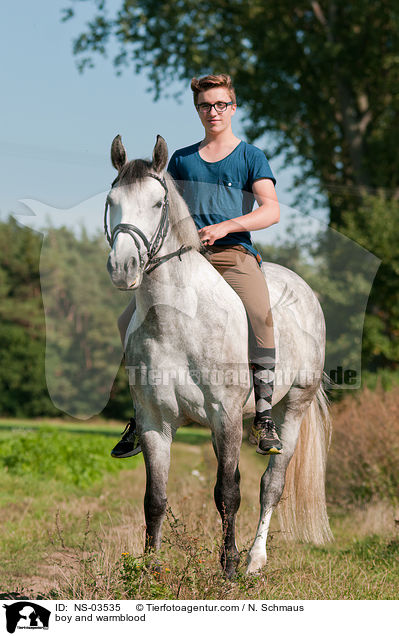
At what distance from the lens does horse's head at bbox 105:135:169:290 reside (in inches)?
127

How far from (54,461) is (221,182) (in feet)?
25.5

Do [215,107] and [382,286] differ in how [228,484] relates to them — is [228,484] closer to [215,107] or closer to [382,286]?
[215,107]

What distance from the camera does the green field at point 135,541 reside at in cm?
388

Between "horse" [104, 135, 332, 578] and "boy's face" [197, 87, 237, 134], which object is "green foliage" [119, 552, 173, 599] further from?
"boy's face" [197, 87, 237, 134]

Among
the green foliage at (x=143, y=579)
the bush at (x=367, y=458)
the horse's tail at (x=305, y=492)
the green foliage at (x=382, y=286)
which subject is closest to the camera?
the green foliage at (x=143, y=579)

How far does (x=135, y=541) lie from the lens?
5250mm

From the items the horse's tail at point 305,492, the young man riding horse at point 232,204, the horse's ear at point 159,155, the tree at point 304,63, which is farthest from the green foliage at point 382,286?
the horse's ear at point 159,155

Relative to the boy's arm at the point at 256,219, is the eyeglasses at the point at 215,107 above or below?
above

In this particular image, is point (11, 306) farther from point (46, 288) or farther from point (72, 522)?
point (46, 288)

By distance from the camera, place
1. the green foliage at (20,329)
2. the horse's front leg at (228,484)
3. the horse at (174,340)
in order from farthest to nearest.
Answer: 1. the green foliage at (20,329)
2. the horse's front leg at (228,484)
3. the horse at (174,340)

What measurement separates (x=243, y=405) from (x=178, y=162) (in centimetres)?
160

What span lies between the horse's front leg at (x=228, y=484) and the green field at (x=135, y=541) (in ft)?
0.39

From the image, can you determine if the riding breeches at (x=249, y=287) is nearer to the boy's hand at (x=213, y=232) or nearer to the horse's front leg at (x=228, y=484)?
the boy's hand at (x=213, y=232)

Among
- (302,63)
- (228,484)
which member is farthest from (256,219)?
(302,63)
